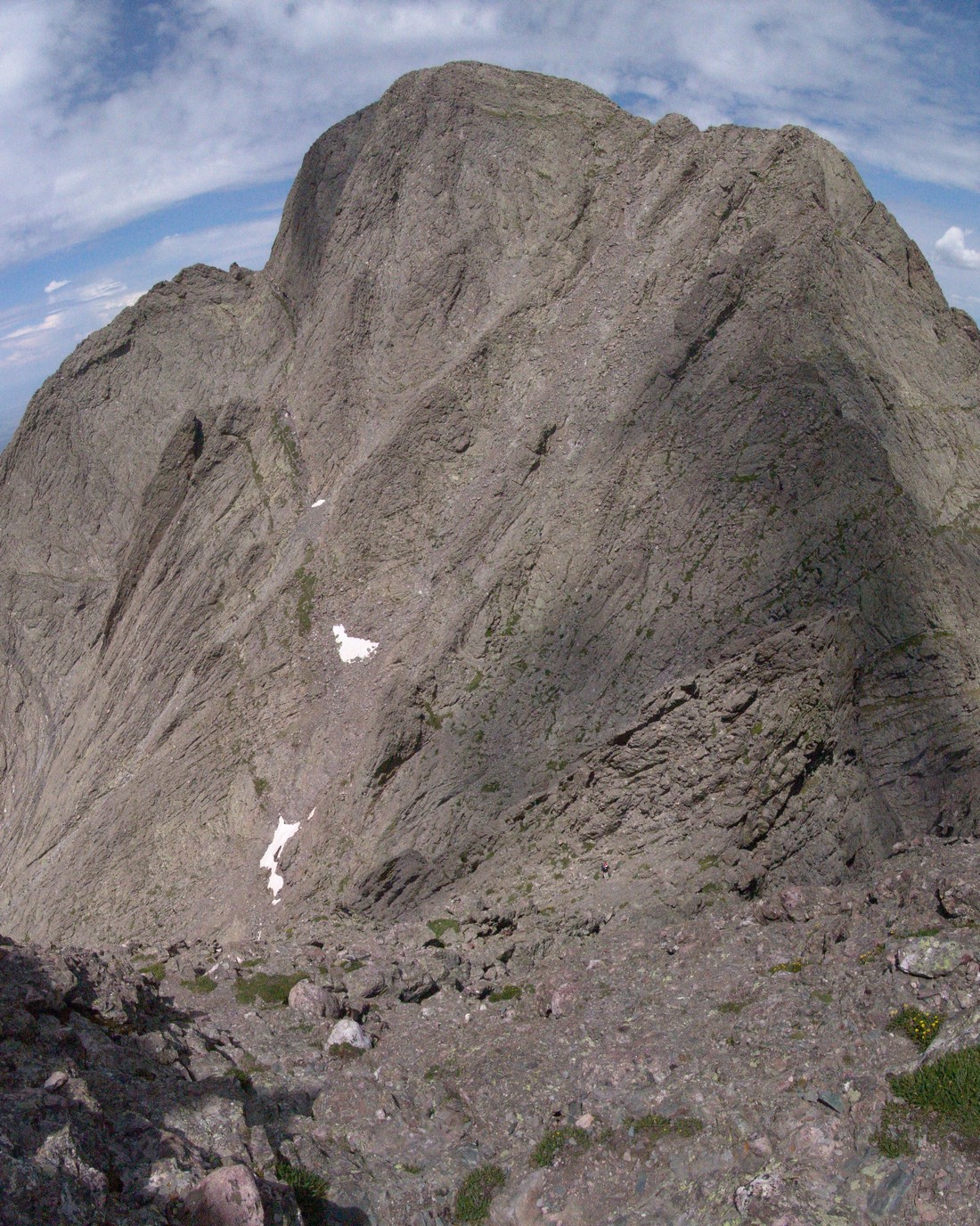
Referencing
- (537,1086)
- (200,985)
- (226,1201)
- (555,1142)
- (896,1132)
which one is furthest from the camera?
(200,985)

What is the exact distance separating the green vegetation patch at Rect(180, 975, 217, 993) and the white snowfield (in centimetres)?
1661

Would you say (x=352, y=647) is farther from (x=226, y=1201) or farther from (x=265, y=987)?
(x=226, y=1201)

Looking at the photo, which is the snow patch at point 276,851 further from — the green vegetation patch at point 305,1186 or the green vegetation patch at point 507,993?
the green vegetation patch at point 305,1186

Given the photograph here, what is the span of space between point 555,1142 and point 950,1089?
6522mm

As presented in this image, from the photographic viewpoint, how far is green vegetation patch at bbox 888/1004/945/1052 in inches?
562

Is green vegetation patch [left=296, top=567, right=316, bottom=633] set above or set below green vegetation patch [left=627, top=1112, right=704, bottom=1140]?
above

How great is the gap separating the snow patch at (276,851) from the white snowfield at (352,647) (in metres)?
7.18

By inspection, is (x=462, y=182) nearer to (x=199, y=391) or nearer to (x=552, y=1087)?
(x=199, y=391)

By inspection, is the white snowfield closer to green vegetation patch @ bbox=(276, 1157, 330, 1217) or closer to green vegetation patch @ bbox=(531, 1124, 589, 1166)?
green vegetation patch @ bbox=(531, 1124, 589, 1166)

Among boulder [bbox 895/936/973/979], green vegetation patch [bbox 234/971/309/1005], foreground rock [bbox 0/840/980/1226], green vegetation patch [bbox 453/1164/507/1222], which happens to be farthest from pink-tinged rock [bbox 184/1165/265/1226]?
boulder [bbox 895/936/973/979]

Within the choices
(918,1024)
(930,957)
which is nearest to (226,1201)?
(918,1024)

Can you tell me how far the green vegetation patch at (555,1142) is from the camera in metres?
15.3

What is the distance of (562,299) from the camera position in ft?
131

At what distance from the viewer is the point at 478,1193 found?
15047 mm
